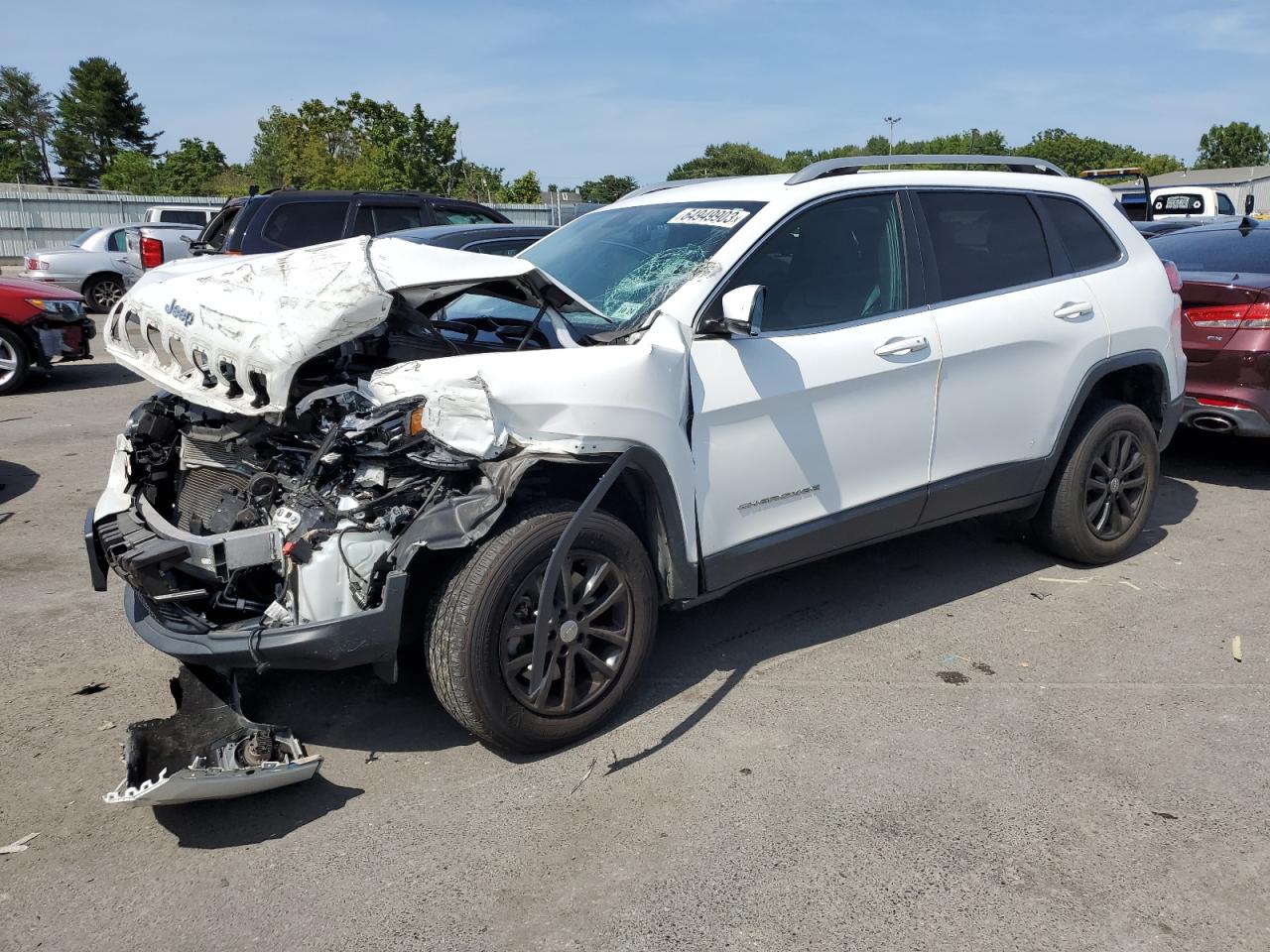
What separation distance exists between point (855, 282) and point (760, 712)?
1.80 m

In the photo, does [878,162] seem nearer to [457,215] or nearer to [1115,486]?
[1115,486]

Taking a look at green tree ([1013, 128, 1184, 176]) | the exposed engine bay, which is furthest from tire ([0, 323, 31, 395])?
green tree ([1013, 128, 1184, 176])

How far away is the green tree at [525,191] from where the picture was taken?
39.8 meters

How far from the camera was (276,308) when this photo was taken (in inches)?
132

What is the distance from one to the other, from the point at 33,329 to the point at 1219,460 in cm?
1074

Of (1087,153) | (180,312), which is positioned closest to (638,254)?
(180,312)

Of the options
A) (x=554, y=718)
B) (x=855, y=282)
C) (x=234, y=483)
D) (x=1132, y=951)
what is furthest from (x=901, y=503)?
(x=234, y=483)

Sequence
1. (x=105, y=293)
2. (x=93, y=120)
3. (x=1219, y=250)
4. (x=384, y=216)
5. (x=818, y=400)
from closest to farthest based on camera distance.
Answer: (x=818, y=400) → (x=1219, y=250) → (x=384, y=216) → (x=105, y=293) → (x=93, y=120)

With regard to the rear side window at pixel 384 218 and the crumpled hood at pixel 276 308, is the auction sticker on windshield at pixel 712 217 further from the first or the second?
the rear side window at pixel 384 218

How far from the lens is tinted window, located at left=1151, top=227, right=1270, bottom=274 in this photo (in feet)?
23.2

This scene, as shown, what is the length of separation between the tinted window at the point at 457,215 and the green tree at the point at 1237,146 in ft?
351

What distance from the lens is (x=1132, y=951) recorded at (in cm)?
258

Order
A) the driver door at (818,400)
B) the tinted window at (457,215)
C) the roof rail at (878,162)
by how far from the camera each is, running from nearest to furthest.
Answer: the driver door at (818,400)
the roof rail at (878,162)
the tinted window at (457,215)

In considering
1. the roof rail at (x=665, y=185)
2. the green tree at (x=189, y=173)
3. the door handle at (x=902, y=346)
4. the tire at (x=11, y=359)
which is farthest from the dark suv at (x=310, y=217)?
the green tree at (x=189, y=173)
